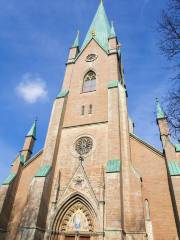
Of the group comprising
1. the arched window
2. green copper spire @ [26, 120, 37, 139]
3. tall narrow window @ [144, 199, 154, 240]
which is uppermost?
the arched window

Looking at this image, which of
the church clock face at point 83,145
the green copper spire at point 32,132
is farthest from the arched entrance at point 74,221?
the green copper spire at point 32,132

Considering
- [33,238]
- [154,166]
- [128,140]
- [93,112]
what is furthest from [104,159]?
[33,238]

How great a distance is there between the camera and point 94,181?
13.6m

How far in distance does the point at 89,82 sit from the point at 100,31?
11.7 meters

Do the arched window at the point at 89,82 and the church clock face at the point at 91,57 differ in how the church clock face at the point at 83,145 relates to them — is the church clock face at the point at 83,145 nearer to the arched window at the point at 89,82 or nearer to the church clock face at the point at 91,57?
the arched window at the point at 89,82

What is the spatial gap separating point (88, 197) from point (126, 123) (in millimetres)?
6095

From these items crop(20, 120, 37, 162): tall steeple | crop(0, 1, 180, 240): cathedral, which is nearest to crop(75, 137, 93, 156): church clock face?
crop(0, 1, 180, 240): cathedral

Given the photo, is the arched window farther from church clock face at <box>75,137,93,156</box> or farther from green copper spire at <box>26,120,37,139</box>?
green copper spire at <box>26,120,37,139</box>

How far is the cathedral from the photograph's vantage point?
11.5m

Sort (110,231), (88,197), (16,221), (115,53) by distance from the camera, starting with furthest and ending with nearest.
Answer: (115,53)
(16,221)
(88,197)
(110,231)

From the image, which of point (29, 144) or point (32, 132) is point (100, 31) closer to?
point (32, 132)

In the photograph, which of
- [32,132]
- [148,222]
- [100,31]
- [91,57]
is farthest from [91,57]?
[148,222]

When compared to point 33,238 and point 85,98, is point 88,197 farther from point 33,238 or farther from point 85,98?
point 85,98

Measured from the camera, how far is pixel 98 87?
19.2 meters
